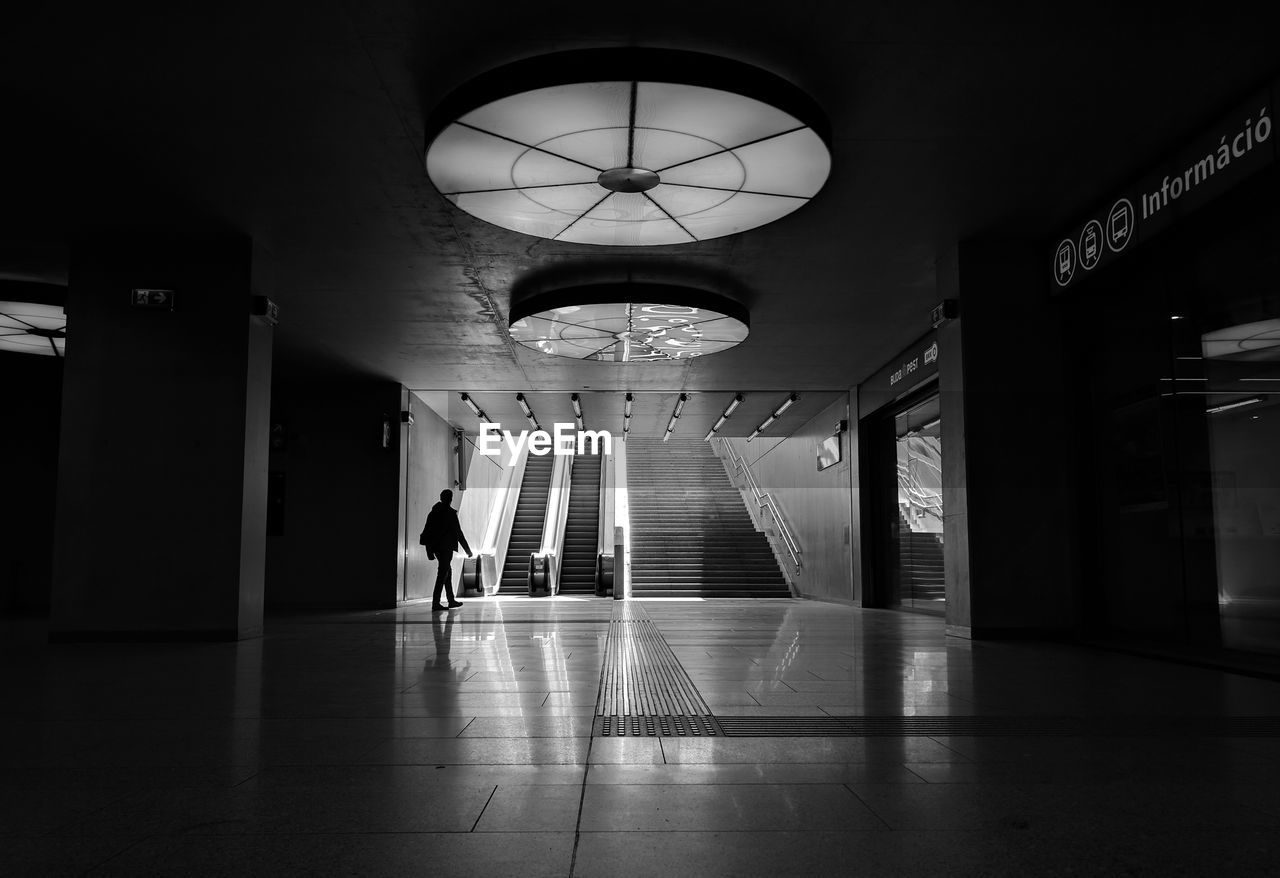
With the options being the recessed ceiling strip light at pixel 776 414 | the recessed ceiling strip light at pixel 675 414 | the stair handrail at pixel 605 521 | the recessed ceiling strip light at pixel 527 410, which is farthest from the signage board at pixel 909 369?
the stair handrail at pixel 605 521

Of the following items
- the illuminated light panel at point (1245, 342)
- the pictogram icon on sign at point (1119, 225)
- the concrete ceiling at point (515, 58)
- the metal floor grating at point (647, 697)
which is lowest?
the metal floor grating at point (647, 697)

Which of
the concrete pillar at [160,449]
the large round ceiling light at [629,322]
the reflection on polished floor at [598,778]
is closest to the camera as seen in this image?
the reflection on polished floor at [598,778]

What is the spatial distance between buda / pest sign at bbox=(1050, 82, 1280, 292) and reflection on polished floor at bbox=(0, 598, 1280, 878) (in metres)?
3.03

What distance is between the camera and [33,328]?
11.7 m

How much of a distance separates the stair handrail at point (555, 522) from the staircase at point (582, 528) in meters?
0.36

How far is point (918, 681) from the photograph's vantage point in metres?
5.77

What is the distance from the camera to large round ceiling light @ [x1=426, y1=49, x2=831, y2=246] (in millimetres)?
5598

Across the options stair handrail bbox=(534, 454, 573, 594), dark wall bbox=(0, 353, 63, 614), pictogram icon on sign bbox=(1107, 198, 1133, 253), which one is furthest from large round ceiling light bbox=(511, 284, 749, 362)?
dark wall bbox=(0, 353, 63, 614)

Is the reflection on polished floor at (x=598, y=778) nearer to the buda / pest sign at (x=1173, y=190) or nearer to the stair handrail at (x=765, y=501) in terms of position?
the buda / pest sign at (x=1173, y=190)

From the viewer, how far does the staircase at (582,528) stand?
21109mm

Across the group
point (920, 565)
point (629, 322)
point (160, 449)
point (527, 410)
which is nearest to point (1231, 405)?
point (629, 322)

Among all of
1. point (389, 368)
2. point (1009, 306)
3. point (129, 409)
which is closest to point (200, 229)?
point (129, 409)

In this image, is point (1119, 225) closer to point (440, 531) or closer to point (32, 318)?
point (440, 531)

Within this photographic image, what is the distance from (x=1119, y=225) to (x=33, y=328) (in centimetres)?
1162
